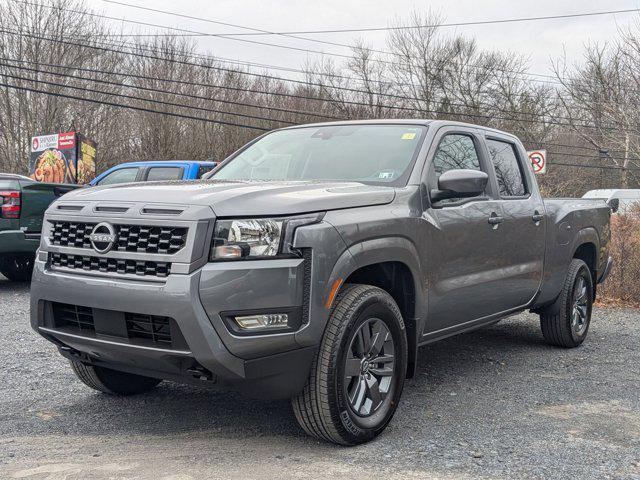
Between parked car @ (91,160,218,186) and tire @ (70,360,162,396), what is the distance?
6.73m

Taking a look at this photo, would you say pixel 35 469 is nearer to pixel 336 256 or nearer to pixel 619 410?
pixel 336 256

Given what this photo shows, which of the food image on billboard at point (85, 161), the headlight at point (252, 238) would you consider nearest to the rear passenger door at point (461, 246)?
the headlight at point (252, 238)

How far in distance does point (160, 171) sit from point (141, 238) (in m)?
8.42

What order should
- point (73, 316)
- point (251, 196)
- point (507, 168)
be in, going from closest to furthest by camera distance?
point (251, 196) → point (73, 316) → point (507, 168)

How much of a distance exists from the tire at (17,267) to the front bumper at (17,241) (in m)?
1.18

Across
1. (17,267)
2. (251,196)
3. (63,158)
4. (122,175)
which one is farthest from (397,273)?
(63,158)

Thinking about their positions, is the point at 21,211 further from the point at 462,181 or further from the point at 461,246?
the point at 462,181

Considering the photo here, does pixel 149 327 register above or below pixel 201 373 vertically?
above

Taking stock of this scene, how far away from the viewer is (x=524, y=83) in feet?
117

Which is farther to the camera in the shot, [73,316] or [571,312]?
[571,312]

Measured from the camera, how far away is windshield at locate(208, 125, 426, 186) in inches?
174

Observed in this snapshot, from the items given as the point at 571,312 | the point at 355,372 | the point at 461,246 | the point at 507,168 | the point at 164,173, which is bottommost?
the point at 571,312

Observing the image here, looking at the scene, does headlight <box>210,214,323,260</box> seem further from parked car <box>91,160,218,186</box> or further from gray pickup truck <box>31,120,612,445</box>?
parked car <box>91,160,218,186</box>

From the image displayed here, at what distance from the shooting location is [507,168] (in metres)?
5.66
